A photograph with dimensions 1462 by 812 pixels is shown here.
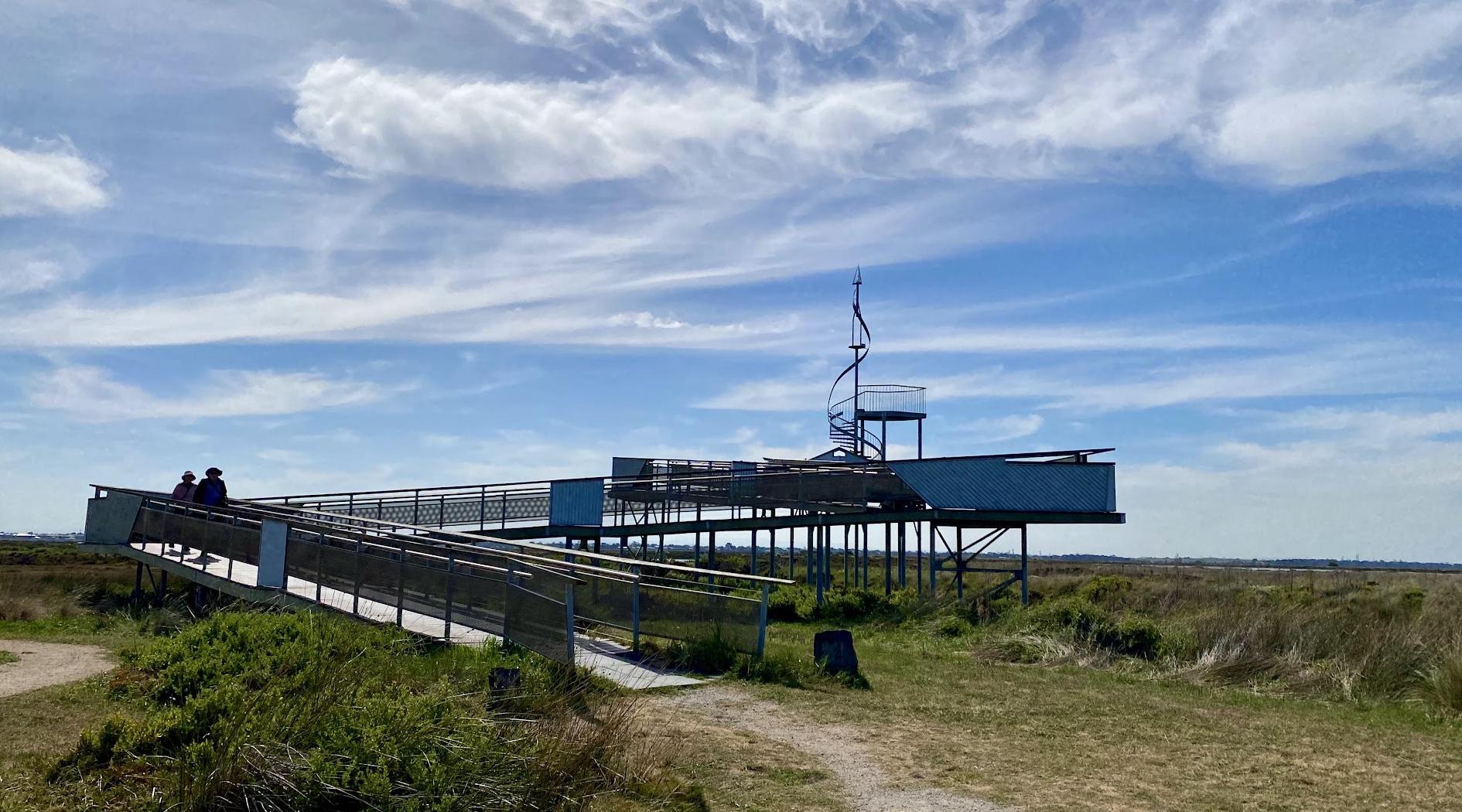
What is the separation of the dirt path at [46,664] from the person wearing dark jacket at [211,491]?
21.8 ft

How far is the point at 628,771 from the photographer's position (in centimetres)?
747

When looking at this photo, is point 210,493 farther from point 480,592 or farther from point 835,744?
point 835,744

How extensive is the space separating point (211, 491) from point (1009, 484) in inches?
672

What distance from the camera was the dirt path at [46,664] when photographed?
10484 millimetres

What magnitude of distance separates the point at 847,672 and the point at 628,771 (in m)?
5.84

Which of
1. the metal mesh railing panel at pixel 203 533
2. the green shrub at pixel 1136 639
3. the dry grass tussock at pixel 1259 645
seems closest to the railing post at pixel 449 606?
the metal mesh railing panel at pixel 203 533

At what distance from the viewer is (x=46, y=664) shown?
38.3 ft

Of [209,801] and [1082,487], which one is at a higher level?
[1082,487]

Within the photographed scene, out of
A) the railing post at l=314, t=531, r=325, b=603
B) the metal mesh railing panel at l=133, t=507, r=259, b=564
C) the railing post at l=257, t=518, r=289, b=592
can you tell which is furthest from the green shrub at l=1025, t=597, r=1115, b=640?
the metal mesh railing panel at l=133, t=507, r=259, b=564

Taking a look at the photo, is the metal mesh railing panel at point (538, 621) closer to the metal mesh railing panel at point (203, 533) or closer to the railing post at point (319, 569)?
the railing post at point (319, 569)

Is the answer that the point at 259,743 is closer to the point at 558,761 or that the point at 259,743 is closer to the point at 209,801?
the point at 209,801

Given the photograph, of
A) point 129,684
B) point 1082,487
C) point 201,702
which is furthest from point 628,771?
point 1082,487

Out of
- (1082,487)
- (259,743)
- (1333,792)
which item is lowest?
(1333,792)

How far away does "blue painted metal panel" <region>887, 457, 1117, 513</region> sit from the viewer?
83.5 feet
